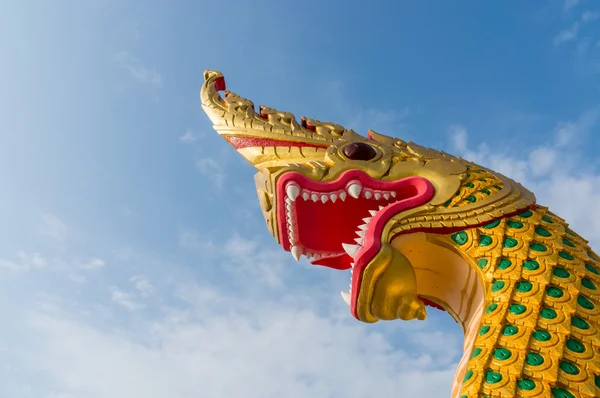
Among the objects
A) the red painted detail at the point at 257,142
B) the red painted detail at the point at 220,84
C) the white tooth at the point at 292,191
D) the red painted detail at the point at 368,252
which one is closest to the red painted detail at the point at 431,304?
the red painted detail at the point at 368,252

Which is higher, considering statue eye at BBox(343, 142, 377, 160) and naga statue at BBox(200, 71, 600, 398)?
statue eye at BBox(343, 142, 377, 160)

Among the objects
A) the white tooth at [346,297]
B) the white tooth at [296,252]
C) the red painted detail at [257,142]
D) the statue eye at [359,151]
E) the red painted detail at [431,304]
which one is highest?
the red painted detail at [257,142]

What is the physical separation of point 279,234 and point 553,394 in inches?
102

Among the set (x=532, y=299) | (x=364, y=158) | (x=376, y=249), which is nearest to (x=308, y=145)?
(x=364, y=158)

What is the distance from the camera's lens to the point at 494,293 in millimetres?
3594

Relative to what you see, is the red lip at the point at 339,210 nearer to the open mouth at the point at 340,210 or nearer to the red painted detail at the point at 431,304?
the open mouth at the point at 340,210

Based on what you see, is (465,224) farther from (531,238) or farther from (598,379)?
(598,379)

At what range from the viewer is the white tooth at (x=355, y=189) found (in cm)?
445

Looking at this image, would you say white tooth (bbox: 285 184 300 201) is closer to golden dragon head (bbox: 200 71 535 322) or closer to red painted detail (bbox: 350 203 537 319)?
golden dragon head (bbox: 200 71 535 322)

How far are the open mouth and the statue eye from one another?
23 centimetres

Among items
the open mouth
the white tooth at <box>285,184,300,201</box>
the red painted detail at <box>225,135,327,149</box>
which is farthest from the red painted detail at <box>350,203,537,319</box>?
the red painted detail at <box>225,135,327,149</box>

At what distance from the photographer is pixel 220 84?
6367 mm

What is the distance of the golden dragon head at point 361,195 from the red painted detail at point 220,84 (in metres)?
0.66

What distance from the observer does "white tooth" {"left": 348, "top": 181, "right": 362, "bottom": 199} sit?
A: 445cm
